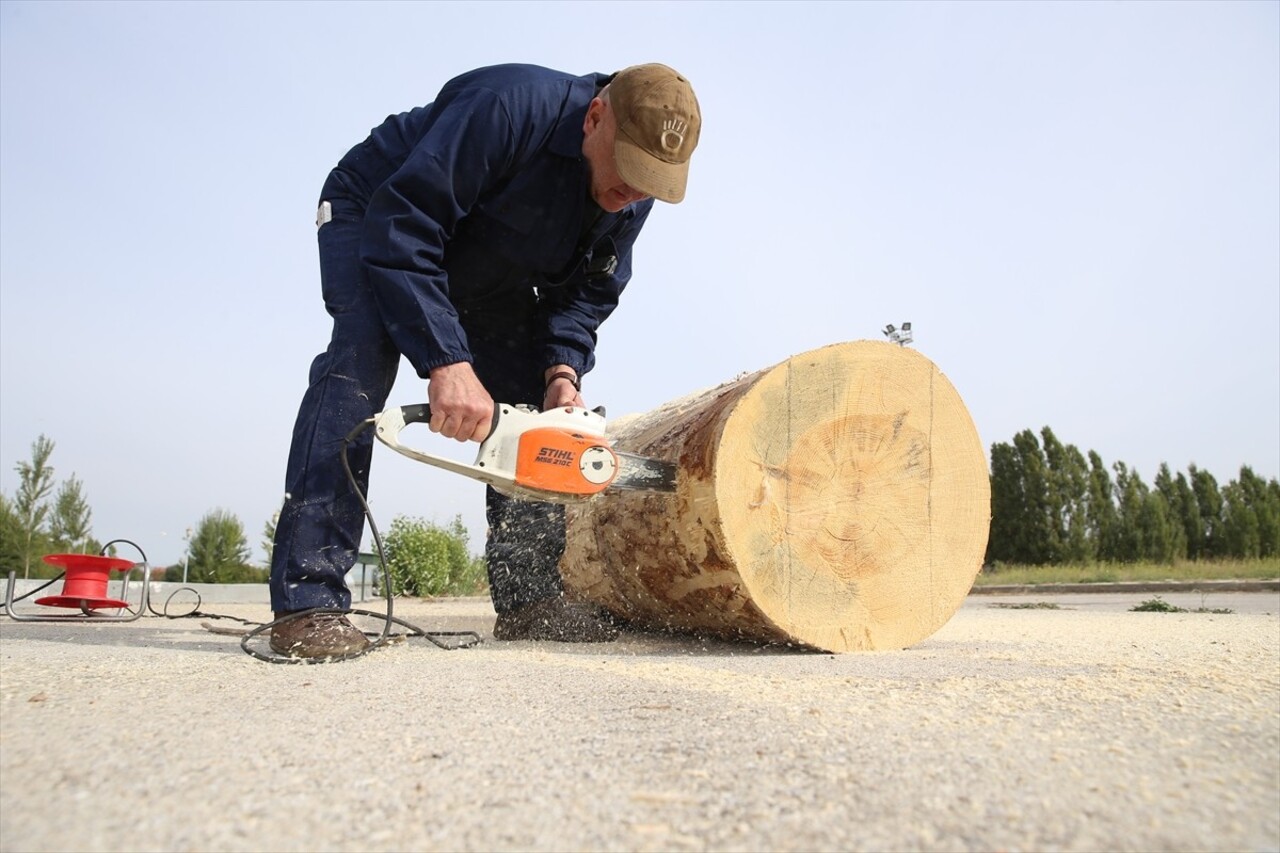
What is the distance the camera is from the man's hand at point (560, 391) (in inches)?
115

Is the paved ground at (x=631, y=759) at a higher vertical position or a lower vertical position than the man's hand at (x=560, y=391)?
lower

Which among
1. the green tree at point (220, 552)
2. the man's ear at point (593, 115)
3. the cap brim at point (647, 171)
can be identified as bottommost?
the green tree at point (220, 552)

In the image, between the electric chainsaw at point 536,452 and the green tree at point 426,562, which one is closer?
the electric chainsaw at point 536,452

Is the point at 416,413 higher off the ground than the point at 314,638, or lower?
higher

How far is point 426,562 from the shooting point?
31.9 ft

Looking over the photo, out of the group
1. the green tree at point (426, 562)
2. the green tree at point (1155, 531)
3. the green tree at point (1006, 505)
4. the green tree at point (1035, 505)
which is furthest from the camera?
the green tree at point (1006, 505)

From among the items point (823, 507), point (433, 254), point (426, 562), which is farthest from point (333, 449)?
point (426, 562)

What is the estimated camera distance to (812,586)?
8.80 ft

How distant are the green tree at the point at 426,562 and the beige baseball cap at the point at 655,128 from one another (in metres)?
7.89

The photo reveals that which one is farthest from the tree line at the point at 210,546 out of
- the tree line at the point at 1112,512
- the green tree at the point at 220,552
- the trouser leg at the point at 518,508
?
the tree line at the point at 1112,512

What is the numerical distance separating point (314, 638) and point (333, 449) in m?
0.52

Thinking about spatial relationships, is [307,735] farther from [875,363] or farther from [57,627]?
[57,627]

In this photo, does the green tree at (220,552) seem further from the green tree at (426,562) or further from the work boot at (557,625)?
the work boot at (557,625)

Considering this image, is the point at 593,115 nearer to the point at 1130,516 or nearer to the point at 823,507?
the point at 823,507
